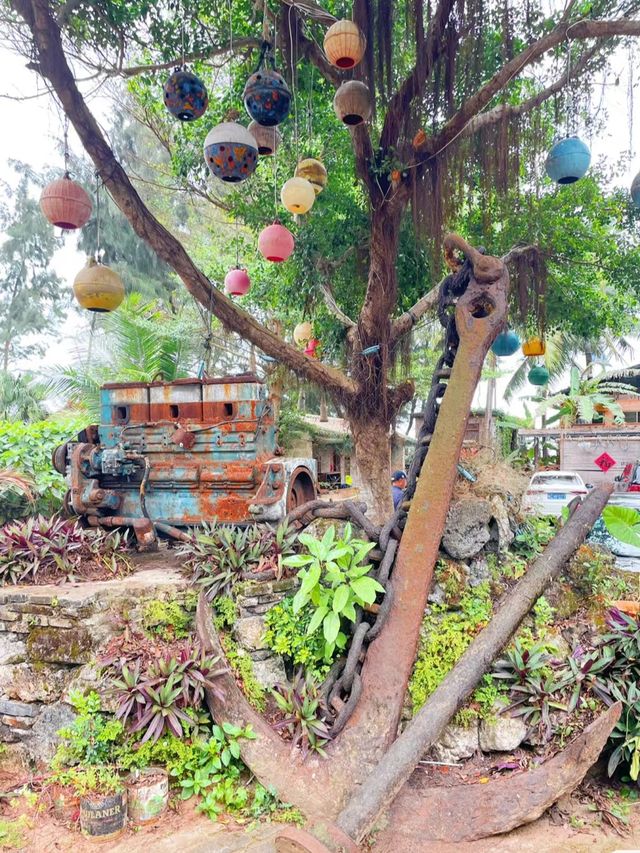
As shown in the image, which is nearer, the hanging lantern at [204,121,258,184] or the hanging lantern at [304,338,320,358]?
the hanging lantern at [204,121,258,184]

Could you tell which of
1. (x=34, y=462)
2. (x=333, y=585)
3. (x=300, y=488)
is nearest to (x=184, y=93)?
(x=300, y=488)

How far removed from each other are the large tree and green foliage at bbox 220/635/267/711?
9.91ft

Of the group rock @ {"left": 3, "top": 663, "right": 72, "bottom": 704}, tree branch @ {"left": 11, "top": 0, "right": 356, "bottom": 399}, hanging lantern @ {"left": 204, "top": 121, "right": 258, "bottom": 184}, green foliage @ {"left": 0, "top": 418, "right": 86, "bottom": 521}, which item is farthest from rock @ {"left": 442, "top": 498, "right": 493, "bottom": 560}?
green foliage @ {"left": 0, "top": 418, "right": 86, "bottom": 521}

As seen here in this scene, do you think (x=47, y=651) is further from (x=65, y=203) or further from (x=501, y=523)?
(x=501, y=523)

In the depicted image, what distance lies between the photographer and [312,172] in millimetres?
4840

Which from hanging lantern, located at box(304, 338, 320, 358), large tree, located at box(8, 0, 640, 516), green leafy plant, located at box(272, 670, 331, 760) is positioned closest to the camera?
green leafy plant, located at box(272, 670, 331, 760)

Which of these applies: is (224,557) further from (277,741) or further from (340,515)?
(277,741)

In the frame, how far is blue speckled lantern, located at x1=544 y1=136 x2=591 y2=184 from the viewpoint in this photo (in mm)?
3895

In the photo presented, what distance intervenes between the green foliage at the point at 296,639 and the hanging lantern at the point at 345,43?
3.90 meters

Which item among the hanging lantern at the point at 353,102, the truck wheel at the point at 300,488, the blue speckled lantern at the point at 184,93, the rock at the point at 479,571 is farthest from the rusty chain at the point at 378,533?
the blue speckled lantern at the point at 184,93

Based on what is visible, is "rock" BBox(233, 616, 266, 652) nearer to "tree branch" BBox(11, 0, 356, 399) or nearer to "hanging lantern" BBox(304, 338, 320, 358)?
"tree branch" BBox(11, 0, 356, 399)

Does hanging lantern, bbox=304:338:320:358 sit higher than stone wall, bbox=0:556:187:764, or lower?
higher

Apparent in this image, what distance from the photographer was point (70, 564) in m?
3.98

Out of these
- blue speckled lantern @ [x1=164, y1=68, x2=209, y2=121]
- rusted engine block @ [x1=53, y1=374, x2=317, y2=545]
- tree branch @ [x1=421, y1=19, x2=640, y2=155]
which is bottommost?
rusted engine block @ [x1=53, y1=374, x2=317, y2=545]
